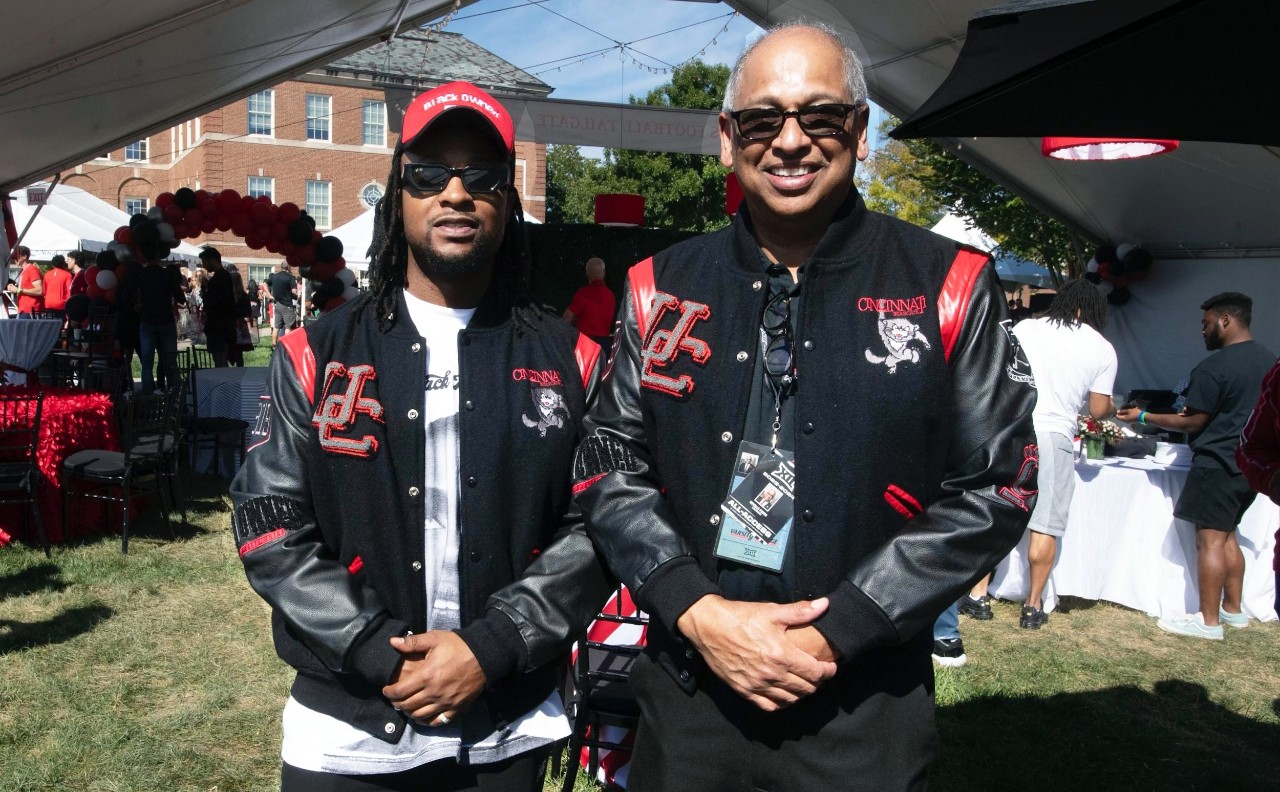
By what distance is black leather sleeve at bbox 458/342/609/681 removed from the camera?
1.73m

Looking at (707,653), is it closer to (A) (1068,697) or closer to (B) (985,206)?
(A) (1068,697)

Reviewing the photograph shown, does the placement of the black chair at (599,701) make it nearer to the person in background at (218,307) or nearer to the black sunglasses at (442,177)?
the black sunglasses at (442,177)

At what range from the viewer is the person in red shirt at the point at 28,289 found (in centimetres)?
1714

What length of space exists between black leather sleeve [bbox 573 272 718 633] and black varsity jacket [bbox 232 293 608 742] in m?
0.12

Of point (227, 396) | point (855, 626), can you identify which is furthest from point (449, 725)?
point (227, 396)

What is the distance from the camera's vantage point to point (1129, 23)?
7.07ft

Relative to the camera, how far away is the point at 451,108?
1.83 metres

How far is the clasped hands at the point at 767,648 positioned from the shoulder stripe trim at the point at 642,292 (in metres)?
0.53

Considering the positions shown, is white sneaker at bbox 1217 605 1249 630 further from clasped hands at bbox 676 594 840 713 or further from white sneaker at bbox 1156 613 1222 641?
clasped hands at bbox 676 594 840 713

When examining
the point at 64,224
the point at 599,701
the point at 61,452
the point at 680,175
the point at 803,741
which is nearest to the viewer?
the point at 803,741

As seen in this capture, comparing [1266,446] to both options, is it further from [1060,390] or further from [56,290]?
[56,290]

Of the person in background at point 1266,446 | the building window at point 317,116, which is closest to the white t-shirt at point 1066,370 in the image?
the person in background at point 1266,446

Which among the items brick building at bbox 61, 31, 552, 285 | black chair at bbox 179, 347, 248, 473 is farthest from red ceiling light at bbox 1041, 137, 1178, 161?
brick building at bbox 61, 31, 552, 285

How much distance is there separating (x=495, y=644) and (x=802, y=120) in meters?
1.06
